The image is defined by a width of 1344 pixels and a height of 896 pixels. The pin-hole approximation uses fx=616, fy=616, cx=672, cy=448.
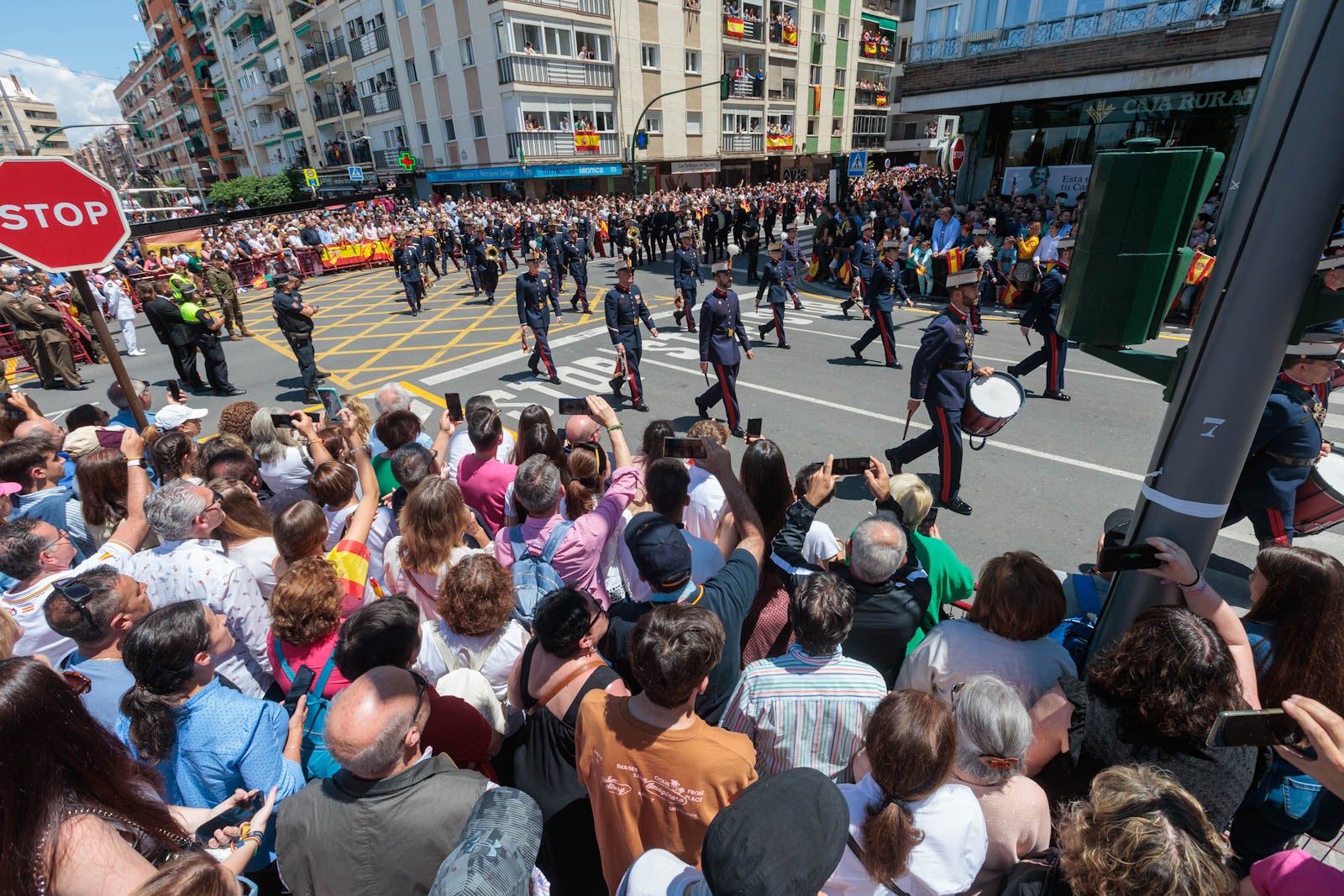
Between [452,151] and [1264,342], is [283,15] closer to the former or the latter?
[452,151]

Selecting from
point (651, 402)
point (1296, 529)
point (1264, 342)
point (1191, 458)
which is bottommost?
point (651, 402)

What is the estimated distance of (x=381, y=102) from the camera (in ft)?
133

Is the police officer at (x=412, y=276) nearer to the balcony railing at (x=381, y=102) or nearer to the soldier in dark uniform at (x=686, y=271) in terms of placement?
the soldier in dark uniform at (x=686, y=271)

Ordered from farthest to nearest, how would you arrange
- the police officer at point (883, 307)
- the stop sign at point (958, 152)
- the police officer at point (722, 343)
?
the stop sign at point (958, 152) → the police officer at point (883, 307) → the police officer at point (722, 343)

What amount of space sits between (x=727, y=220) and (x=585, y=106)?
706 inches

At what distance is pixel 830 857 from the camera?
133cm

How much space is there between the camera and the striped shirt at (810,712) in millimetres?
2205

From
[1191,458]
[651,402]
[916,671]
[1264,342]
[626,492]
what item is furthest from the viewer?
[651,402]

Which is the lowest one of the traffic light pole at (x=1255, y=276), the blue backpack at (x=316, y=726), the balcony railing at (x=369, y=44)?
the blue backpack at (x=316, y=726)

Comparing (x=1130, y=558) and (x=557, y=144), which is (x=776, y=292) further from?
(x=557, y=144)

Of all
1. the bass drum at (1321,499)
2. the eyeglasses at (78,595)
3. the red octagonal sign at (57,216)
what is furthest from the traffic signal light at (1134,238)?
the red octagonal sign at (57,216)

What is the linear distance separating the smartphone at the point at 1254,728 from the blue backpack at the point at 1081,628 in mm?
1205

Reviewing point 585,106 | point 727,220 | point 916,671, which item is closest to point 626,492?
point 916,671

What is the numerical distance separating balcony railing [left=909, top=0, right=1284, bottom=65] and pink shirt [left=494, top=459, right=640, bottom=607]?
63.2 ft
